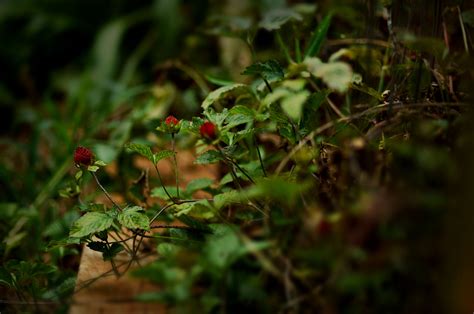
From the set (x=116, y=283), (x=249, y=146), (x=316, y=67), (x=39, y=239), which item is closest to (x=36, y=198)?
(x=39, y=239)

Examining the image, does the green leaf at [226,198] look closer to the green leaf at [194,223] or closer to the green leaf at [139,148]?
the green leaf at [194,223]

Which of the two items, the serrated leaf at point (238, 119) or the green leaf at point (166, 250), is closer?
the green leaf at point (166, 250)

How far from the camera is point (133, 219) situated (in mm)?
918

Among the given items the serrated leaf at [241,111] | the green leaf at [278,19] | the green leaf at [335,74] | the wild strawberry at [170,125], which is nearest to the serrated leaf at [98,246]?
the wild strawberry at [170,125]

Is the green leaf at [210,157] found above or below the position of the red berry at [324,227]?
below

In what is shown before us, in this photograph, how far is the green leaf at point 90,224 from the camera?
0.87m

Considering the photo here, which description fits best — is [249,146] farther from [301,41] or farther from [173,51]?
[173,51]

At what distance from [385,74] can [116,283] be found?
2.78ft

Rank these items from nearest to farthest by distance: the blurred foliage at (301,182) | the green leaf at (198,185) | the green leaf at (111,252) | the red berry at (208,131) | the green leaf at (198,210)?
the blurred foliage at (301,182), the red berry at (208,131), the green leaf at (111,252), the green leaf at (198,210), the green leaf at (198,185)

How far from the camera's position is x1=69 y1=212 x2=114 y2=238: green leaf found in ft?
2.86

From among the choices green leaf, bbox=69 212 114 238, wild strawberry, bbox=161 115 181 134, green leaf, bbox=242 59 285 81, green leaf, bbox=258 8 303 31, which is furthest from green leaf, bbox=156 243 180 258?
green leaf, bbox=258 8 303 31

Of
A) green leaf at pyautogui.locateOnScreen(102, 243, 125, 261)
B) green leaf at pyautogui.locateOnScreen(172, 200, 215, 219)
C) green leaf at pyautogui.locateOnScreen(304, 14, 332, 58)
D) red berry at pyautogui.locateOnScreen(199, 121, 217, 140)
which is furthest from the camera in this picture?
green leaf at pyautogui.locateOnScreen(304, 14, 332, 58)

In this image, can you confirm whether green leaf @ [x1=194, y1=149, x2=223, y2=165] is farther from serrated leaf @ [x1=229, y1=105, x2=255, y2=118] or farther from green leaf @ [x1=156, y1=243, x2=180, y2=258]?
green leaf @ [x1=156, y1=243, x2=180, y2=258]

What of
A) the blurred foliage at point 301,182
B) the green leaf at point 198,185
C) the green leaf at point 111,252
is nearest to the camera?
the blurred foliage at point 301,182
